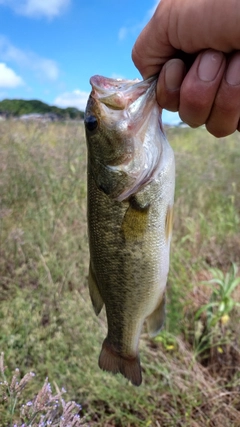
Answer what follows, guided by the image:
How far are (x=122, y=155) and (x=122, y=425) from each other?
1881 millimetres

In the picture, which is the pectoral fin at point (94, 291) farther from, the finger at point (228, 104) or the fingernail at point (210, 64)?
the fingernail at point (210, 64)

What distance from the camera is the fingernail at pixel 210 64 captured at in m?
1.30

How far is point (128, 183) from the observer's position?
1.58m

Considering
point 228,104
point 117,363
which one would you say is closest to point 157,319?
point 117,363

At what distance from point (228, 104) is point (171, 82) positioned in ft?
0.67

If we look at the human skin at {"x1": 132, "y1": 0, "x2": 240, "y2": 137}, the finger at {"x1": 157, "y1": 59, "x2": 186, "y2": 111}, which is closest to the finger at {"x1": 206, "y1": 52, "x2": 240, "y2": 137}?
the human skin at {"x1": 132, "y1": 0, "x2": 240, "y2": 137}

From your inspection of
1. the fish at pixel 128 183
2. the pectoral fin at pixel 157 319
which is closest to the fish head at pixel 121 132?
Result: the fish at pixel 128 183

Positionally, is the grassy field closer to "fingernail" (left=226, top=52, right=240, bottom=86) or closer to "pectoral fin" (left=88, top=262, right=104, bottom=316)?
"pectoral fin" (left=88, top=262, right=104, bottom=316)

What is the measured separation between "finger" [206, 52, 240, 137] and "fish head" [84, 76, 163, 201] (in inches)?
8.3

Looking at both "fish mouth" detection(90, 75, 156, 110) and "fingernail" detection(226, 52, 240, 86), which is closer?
"fingernail" detection(226, 52, 240, 86)

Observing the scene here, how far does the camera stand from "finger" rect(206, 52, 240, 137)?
130 cm

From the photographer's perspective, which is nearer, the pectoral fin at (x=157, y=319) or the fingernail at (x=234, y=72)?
the fingernail at (x=234, y=72)

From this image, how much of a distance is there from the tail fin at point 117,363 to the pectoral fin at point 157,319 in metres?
0.14

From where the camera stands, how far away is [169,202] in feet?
5.29
